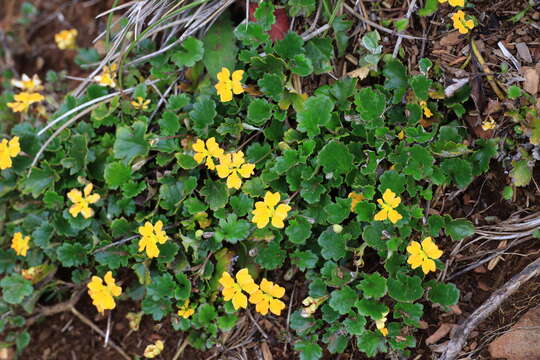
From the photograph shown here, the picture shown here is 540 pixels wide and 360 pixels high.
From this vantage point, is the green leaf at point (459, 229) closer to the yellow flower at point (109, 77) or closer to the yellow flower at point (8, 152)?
the yellow flower at point (109, 77)

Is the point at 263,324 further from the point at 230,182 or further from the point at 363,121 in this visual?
the point at 363,121

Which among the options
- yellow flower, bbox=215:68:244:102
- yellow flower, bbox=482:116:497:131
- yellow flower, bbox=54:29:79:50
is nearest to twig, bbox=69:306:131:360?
yellow flower, bbox=215:68:244:102

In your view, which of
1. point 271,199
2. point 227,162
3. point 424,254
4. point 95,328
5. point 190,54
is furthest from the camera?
point 95,328

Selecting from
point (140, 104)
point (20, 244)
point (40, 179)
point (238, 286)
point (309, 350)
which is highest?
point (140, 104)

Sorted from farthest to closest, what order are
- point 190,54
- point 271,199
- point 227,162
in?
1. point 190,54
2. point 227,162
3. point 271,199

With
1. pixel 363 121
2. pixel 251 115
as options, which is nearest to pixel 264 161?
pixel 251 115

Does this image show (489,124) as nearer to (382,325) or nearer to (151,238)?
(382,325)

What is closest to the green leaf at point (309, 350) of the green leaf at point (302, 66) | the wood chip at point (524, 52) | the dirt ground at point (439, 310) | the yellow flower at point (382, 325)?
the dirt ground at point (439, 310)

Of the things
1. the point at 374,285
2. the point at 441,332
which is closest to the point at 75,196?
the point at 374,285
